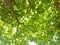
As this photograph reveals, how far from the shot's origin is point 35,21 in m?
4.50

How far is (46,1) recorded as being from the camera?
14.4 feet

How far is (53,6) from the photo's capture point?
14.4 feet

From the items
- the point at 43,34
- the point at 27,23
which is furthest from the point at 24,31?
the point at 43,34

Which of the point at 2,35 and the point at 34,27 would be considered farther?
the point at 2,35

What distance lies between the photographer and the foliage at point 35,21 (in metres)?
4.33

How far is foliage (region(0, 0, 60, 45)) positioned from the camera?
433cm

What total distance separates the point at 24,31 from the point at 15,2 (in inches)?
32.6

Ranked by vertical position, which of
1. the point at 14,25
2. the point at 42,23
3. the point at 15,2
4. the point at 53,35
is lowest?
the point at 53,35

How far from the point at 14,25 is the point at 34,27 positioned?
589 millimetres

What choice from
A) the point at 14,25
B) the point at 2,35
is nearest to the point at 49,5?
the point at 14,25

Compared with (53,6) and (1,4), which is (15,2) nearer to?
(1,4)

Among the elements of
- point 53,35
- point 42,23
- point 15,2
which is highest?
point 15,2

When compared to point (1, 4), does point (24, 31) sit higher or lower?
lower

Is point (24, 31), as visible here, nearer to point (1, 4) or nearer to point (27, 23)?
point (27, 23)
